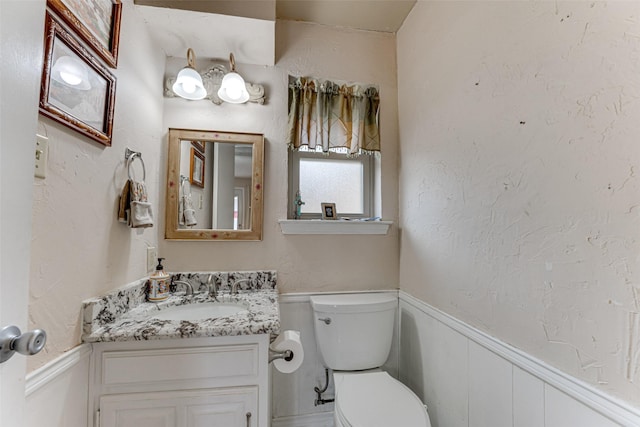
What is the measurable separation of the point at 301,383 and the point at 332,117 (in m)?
1.54

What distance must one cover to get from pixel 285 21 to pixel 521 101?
4.54 feet

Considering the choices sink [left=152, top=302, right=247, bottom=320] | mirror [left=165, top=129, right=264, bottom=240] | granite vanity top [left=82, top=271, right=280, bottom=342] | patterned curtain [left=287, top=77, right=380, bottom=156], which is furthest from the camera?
patterned curtain [left=287, top=77, right=380, bottom=156]

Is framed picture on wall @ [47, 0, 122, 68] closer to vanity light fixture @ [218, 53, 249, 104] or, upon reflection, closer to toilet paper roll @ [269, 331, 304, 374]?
vanity light fixture @ [218, 53, 249, 104]

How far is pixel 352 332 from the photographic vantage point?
4.55 ft

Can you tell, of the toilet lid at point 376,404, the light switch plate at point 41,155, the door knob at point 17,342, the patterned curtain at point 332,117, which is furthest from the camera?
the patterned curtain at point 332,117

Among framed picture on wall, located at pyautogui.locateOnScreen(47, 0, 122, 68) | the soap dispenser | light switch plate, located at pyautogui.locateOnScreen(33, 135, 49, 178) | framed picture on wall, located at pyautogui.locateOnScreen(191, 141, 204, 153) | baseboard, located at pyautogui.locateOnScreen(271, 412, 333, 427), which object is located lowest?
baseboard, located at pyautogui.locateOnScreen(271, 412, 333, 427)

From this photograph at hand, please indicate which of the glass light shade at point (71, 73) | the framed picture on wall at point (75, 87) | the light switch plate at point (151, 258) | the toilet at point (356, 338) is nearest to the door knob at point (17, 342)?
the framed picture on wall at point (75, 87)

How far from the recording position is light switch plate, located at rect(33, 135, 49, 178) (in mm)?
719

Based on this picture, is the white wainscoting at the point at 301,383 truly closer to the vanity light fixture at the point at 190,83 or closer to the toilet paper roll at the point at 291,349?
the toilet paper roll at the point at 291,349

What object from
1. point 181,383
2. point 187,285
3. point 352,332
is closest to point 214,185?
point 187,285

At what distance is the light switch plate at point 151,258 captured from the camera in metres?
1.37

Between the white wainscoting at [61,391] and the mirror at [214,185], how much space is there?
27.4 inches

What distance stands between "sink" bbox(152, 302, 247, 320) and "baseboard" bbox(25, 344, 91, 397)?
37cm

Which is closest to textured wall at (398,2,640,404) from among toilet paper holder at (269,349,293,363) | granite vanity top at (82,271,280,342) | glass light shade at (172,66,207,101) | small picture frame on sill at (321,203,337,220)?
small picture frame on sill at (321,203,337,220)
